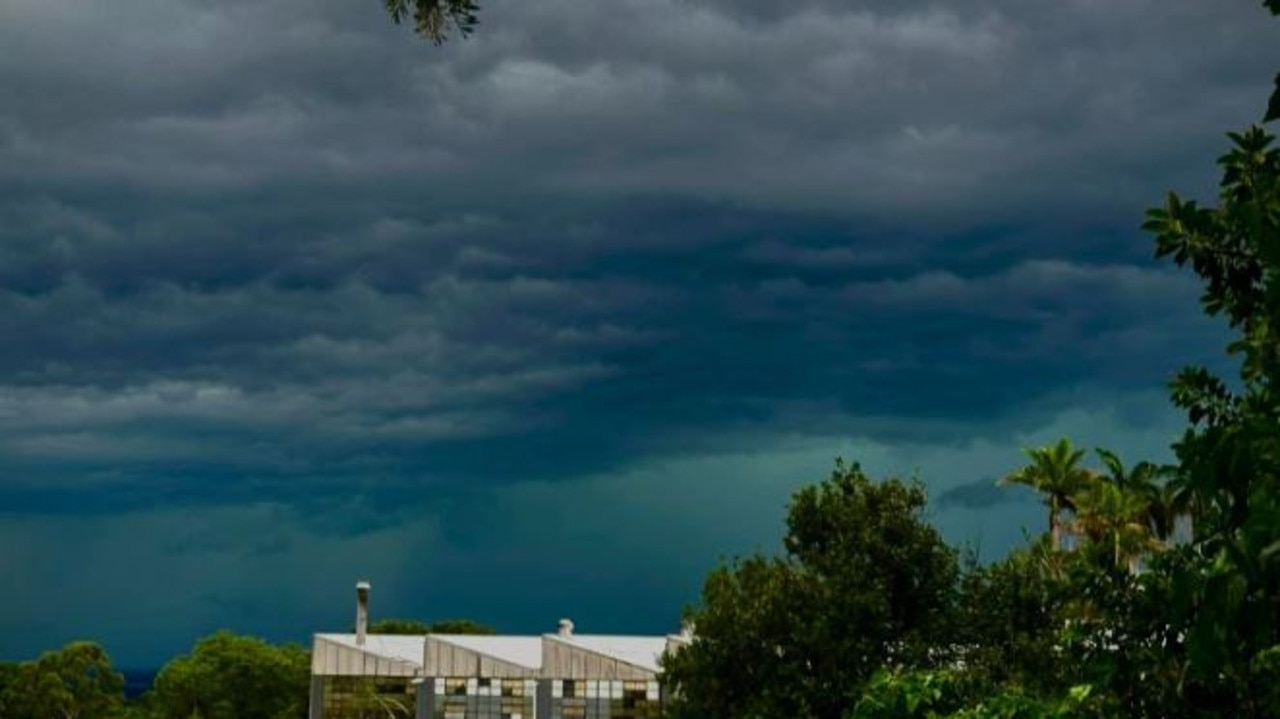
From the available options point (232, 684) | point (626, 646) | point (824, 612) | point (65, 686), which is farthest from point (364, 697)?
point (824, 612)

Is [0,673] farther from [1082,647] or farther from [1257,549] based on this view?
[1257,549]

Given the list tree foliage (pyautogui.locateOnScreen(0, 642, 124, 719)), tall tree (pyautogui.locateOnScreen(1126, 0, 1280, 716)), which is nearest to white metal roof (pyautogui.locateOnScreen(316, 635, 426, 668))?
tree foliage (pyautogui.locateOnScreen(0, 642, 124, 719))

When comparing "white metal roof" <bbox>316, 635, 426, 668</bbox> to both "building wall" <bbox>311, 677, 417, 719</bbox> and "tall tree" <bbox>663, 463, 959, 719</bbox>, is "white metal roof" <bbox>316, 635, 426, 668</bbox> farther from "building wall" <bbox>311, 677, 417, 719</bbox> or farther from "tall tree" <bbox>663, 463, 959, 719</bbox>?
"tall tree" <bbox>663, 463, 959, 719</bbox>

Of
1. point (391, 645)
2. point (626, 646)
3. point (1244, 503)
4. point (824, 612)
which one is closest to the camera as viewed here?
point (1244, 503)

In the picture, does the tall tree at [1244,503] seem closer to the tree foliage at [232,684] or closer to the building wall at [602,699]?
the building wall at [602,699]

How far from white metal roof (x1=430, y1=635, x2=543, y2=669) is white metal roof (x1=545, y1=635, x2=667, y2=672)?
1851 mm

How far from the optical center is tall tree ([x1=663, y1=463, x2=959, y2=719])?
Answer: 37.1m

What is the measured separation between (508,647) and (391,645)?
6846 mm

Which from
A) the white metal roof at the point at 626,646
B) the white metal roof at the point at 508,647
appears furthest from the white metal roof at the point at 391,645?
the white metal roof at the point at 626,646

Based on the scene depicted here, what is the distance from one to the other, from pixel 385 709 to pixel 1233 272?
6230 centimetres

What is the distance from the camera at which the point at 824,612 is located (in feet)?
124

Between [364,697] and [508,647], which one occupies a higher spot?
[508,647]

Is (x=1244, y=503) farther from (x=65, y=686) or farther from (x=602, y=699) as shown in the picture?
(x=65, y=686)

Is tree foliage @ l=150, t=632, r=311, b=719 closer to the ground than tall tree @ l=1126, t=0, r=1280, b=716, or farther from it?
farther from it
